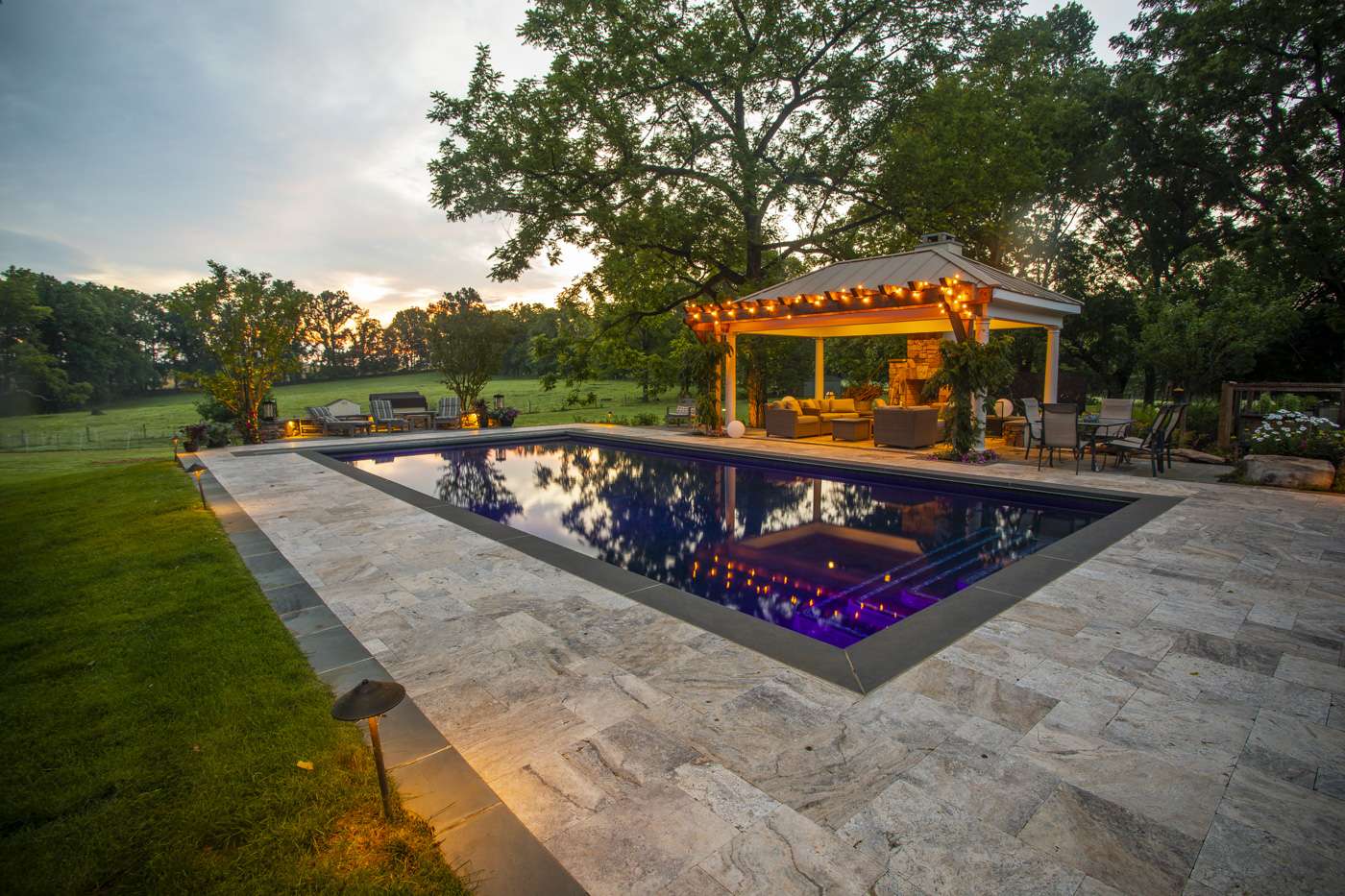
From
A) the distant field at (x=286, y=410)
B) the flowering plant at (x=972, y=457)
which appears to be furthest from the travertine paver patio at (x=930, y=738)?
the distant field at (x=286, y=410)

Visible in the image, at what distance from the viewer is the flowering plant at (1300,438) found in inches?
283

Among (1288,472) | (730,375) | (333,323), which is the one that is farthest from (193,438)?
(333,323)

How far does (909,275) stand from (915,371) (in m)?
4.21

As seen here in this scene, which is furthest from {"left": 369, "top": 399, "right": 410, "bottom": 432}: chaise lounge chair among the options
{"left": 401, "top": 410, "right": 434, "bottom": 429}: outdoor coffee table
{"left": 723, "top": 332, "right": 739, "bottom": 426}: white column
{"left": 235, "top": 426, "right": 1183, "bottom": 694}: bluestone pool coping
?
{"left": 723, "top": 332, "right": 739, "bottom": 426}: white column

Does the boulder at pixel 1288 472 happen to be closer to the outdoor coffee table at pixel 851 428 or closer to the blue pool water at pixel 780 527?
the blue pool water at pixel 780 527

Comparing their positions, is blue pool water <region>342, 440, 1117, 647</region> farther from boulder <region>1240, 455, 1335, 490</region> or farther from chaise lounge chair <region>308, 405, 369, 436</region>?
chaise lounge chair <region>308, 405, 369, 436</region>

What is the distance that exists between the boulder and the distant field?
16.2 meters

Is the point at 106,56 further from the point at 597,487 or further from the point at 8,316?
the point at 8,316

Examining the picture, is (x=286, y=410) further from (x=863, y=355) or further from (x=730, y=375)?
(x=863, y=355)

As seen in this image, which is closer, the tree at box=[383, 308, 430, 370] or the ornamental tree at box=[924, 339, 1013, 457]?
the ornamental tree at box=[924, 339, 1013, 457]

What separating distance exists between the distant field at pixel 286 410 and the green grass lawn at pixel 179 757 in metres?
15.3

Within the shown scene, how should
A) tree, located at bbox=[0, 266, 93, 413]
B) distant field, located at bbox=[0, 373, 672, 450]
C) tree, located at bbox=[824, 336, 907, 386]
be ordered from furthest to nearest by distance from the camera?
tree, located at bbox=[0, 266, 93, 413] < tree, located at bbox=[824, 336, 907, 386] < distant field, located at bbox=[0, 373, 672, 450]

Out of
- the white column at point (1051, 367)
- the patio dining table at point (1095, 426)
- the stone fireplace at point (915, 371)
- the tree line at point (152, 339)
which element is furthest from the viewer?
the tree line at point (152, 339)

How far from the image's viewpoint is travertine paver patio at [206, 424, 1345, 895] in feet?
5.58
